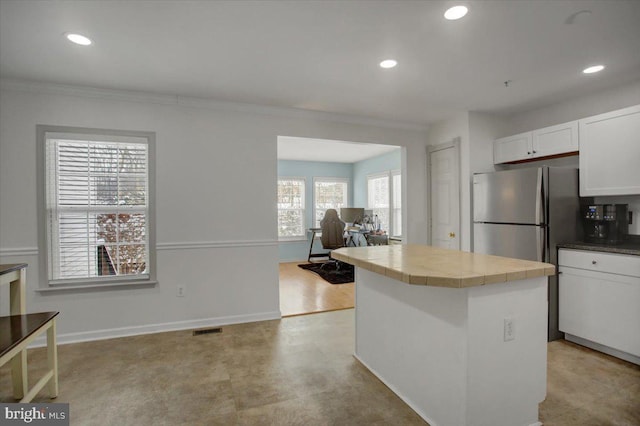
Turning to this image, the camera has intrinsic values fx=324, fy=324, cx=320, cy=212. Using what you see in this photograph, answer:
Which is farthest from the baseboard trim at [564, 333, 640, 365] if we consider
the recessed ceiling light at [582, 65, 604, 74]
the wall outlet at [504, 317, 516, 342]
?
the recessed ceiling light at [582, 65, 604, 74]

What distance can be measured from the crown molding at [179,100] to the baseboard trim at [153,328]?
2256 mm

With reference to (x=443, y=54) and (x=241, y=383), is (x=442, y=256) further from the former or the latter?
(x=241, y=383)

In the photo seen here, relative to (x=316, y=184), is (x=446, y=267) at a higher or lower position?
lower

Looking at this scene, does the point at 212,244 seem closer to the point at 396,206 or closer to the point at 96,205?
the point at 96,205

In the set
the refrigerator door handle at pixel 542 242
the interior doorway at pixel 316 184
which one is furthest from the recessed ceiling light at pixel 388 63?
the interior doorway at pixel 316 184

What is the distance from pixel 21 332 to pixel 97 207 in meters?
1.58

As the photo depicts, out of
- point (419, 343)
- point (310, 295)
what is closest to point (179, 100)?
point (310, 295)

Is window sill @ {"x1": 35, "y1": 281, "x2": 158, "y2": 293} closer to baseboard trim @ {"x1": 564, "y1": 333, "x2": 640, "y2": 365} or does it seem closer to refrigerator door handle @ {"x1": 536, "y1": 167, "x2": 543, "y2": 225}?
refrigerator door handle @ {"x1": 536, "y1": 167, "x2": 543, "y2": 225}

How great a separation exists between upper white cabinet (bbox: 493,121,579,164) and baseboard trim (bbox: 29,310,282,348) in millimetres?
3237

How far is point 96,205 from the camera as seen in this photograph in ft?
10.3

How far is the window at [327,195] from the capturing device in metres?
7.91

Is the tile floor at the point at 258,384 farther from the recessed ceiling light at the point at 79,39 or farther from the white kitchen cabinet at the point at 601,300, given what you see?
the recessed ceiling light at the point at 79,39

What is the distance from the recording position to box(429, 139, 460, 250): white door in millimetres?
4047

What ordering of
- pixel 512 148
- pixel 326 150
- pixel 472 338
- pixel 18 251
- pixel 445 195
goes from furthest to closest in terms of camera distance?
1. pixel 326 150
2. pixel 445 195
3. pixel 512 148
4. pixel 18 251
5. pixel 472 338
